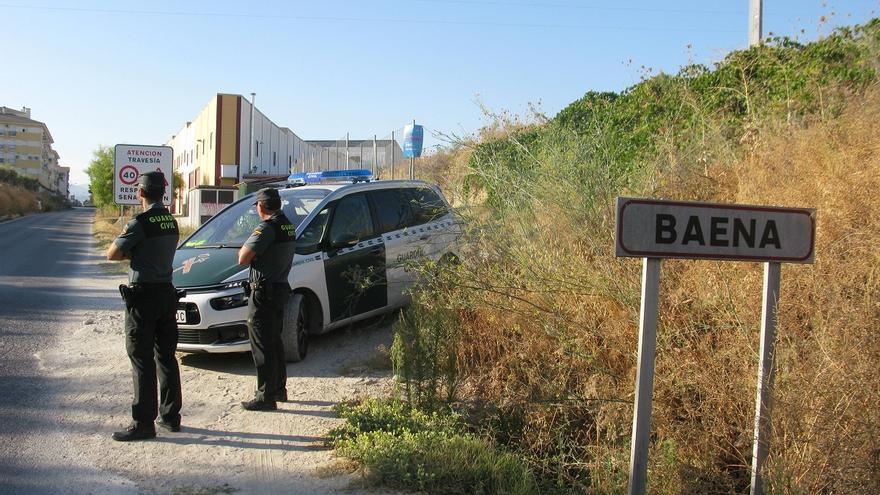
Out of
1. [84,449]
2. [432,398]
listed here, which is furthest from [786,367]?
[84,449]

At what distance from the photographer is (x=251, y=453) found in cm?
513

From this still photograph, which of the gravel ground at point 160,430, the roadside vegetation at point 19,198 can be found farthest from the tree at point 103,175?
the gravel ground at point 160,430

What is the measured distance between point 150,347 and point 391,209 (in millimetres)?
3780

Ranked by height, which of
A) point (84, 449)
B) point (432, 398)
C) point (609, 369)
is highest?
point (609, 369)

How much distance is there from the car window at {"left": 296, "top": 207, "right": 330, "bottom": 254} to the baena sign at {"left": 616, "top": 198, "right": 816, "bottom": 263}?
15.1 feet

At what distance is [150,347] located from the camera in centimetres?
542

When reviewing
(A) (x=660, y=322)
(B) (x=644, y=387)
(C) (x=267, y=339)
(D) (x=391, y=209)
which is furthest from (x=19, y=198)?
(B) (x=644, y=387)

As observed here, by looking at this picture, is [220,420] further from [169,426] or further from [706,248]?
[706,248]

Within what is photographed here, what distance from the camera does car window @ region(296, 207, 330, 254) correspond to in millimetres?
7574

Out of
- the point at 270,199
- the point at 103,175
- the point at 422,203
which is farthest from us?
the point at 103,175

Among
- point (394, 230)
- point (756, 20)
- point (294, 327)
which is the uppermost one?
point (756, 20)

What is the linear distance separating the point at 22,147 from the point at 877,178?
130 m

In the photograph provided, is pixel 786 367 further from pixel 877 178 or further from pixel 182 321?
pixel 182 321

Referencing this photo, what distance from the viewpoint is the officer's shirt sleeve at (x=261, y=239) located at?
19.3 ft
